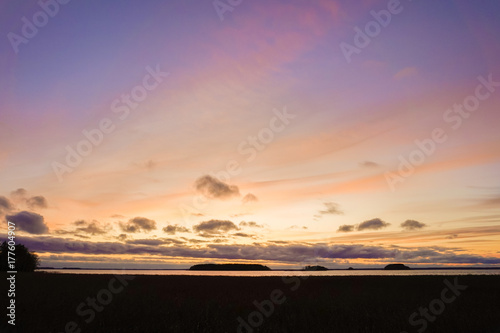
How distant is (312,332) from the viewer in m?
15.0

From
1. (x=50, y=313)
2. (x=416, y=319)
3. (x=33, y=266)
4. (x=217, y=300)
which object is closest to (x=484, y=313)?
(x=416, y=319)

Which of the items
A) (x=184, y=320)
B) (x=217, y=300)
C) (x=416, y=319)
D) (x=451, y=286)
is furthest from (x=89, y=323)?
(x=451, y=286)

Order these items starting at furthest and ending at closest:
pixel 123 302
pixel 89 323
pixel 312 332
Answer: pixel 123 302 → pixel 89 323 → pixel 312 332

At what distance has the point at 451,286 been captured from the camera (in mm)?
35000

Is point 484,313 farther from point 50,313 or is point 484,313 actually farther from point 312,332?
point 50,313

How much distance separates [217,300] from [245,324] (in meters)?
7.40

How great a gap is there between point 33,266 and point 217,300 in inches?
3095

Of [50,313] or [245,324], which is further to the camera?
[50,313]

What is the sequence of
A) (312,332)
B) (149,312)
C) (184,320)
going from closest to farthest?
(312,332) < (184,320) < (149,312)

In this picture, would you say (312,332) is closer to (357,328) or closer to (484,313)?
(357,328)

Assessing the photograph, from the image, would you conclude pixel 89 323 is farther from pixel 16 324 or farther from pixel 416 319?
pixel 416 319

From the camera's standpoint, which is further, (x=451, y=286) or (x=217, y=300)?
(x=451, y=286)

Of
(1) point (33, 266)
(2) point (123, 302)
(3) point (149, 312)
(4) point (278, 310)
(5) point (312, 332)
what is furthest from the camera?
(1) point (33, 266)

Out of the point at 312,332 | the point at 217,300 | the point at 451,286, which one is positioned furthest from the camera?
the point at 451,286
